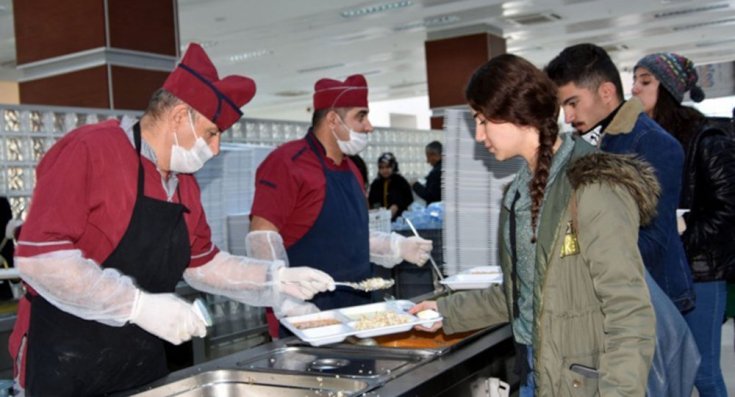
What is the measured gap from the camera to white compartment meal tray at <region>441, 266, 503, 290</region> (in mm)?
2475

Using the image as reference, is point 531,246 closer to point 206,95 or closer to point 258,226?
point 206,95

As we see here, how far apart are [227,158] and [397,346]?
2.69 meters

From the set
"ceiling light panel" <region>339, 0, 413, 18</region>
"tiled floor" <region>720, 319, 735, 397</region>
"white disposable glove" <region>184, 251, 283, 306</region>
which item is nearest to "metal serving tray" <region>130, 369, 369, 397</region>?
"white disposable glove" <region>184, 251, 283, 306</region>

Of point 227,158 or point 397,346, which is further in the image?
point 227,158

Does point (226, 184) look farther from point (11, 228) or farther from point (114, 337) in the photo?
point (114, 337)

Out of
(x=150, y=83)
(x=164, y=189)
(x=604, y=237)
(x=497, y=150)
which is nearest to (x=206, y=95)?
(x=164, y=189)

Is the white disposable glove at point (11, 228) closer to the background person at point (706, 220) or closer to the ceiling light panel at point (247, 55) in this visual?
the background person at point (706, 220)

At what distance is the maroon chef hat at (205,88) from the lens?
5.81 ft

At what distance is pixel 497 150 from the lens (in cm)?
167

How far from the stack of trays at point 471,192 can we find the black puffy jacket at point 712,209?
758 mm

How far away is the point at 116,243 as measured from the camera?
169cm

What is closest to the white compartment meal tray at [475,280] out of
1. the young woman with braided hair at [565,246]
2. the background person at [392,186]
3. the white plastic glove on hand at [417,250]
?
the white plastic glove on hand at [417,250]

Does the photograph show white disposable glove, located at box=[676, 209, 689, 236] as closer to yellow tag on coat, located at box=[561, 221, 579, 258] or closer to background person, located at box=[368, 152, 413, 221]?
yellow tag on coat, located at box=[561, 221, 579, 258]

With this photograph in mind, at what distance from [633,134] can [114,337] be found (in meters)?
1.50
